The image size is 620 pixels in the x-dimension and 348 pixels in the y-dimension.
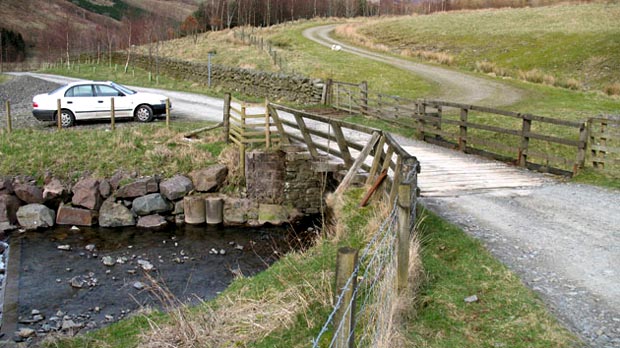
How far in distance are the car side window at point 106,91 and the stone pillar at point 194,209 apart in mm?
7184

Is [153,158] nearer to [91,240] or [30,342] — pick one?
[91,240]

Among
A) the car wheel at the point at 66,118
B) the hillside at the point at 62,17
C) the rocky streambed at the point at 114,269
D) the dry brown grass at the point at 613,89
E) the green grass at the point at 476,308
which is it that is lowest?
the rocky streambed at the point at 114,269

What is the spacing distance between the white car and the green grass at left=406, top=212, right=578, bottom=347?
1521 cm

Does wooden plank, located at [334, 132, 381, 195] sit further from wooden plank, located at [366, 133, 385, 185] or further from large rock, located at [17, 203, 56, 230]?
large rock, located at [17, 203, 56, 230]

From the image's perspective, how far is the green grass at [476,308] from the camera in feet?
19.4

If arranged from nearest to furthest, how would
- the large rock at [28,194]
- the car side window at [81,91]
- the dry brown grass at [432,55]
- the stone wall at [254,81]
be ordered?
the large rock at [28,194] < the car side window at [81,91] < the stone wall at [254,81] < the dry brown grass at [432,55]

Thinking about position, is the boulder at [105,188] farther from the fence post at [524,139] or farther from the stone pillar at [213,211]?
the fence post at [524,139]

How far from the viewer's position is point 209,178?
1605cm

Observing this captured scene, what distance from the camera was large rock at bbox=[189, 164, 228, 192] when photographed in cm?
1600

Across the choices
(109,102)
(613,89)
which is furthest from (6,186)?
(613,89)

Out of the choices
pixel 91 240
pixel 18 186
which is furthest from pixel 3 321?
pixel 18 186

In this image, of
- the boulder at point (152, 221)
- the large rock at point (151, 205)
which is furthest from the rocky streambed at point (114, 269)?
the large rock at point (151, 205)

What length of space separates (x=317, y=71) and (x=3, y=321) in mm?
26706

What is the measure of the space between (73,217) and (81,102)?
20.8 feet
